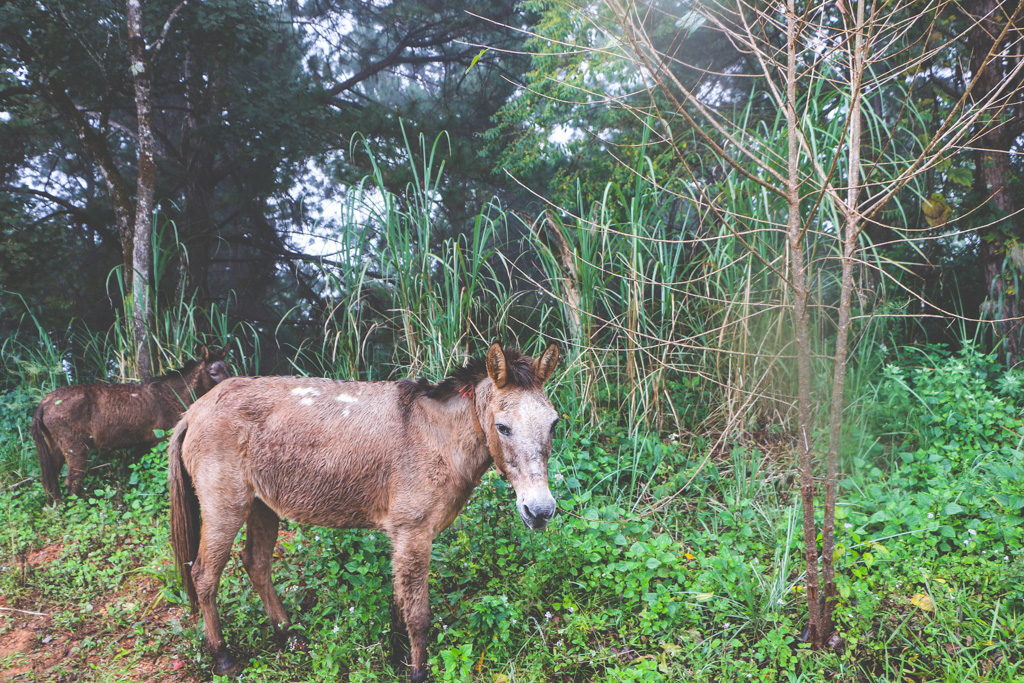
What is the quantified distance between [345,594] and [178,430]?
130cm

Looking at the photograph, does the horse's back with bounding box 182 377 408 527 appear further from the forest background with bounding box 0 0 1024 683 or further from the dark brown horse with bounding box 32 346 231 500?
the dark brown horse with bounding box 32 346 231 500

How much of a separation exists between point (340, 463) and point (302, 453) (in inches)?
8.2

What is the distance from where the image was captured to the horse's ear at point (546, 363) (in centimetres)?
267

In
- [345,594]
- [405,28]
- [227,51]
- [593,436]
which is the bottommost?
[345,594]

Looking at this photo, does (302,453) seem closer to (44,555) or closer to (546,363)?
(546,363)

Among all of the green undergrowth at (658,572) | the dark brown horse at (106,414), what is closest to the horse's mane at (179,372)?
the dark brown horse at (106,414)

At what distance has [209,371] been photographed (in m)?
5.04

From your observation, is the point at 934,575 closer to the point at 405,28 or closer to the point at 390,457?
the point at 390,457

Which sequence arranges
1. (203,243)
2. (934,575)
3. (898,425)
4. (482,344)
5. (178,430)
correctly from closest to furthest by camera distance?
→ 1. (934,575)
2. (178,430)
3. (898,425)
4. (482,344)
5. (203,243)

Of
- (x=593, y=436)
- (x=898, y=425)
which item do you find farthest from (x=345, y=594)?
(x=898, y=425)

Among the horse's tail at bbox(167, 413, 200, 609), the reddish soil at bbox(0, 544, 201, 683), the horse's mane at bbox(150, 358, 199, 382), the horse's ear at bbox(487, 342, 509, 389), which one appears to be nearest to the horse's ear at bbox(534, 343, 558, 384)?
the horse's ear at bbox(487, 342, 509, 389)

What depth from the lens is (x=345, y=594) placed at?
3236 mm

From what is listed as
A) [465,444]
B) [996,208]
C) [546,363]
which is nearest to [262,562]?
[465,444]

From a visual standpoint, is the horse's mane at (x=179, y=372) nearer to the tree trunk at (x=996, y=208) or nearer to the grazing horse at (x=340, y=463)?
the grazing horse at (x=340, y=463)
